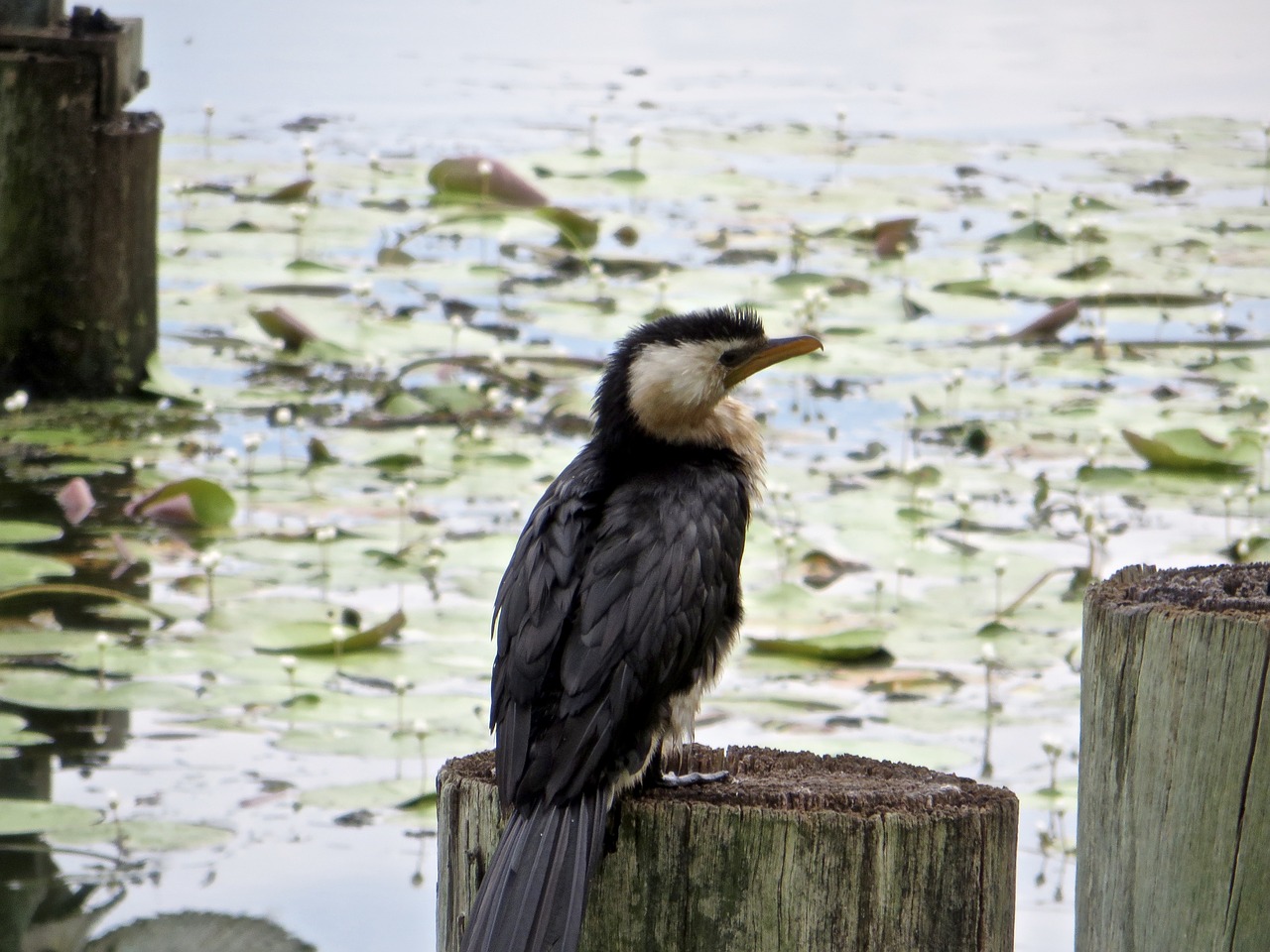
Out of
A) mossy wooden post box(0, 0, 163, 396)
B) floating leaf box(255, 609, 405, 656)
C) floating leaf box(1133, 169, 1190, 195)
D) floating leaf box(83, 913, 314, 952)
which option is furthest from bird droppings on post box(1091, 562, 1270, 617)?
floating leaf box(1133, 169, 1190, 195)

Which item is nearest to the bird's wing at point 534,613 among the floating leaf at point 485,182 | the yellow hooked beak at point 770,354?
the yellow hooked beak at point 770,354

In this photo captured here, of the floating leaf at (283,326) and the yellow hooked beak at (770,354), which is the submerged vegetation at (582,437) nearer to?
the floating leaf at (283,326)

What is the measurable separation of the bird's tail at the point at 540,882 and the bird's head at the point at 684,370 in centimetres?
78

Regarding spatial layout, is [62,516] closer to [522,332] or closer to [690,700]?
[522,332]

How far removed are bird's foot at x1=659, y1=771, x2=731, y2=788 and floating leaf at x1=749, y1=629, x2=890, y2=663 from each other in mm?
2110

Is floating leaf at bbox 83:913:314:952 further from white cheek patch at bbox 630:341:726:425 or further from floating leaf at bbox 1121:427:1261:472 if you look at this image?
floating leaf at bbox 1121:427:1261:472

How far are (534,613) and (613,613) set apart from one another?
107mm

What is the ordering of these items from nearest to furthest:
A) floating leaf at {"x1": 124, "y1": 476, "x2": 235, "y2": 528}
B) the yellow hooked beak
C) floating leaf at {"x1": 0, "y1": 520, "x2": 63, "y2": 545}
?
the yellow hooked beak → floating leaf at {"x1": 0, "y1": 520, "x2": 63, "y2": 545} → floating leaf at {"x1": 124, "y1": 476, "x2": 235, "y2": 528}

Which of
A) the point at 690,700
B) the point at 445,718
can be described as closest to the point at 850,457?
the point at 445,718

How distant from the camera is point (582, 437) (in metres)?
6.52

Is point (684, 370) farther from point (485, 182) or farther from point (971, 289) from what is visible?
point (485, 182)

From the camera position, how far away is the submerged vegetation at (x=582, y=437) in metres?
4.45

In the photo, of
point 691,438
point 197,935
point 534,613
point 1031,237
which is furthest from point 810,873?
point 1031,237

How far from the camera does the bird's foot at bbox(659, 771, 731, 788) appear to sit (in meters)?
2.52
